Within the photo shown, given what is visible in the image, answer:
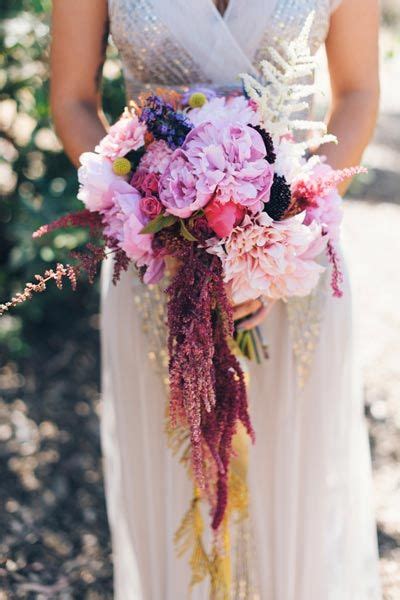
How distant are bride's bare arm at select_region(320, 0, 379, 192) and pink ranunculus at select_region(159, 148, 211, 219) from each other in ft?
2.02

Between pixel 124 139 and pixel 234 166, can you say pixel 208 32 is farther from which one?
pixel 234 166

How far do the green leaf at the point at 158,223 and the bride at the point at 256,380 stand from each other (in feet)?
1.39

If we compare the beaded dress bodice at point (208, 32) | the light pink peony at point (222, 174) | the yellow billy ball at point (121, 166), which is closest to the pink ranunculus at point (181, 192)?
the light pink peony at point (222, 174)

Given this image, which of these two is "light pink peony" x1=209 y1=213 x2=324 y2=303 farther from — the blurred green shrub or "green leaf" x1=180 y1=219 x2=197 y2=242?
the blurred green shrub

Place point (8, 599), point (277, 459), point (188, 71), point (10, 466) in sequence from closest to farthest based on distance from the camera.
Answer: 1. point (188, 71)
2. point (277, 459)
3. point (8, 599)
4. point (10, 466)

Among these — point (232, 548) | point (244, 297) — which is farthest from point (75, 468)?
point (244, 297)

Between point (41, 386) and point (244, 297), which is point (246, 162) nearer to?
point (244, 297)

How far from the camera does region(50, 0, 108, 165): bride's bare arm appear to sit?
6.70 feet

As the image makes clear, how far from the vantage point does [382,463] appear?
355cm

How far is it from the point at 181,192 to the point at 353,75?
0.82m

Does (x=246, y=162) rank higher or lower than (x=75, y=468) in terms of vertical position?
higher

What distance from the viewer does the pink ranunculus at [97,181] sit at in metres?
1.64

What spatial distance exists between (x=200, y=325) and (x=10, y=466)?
2.23 m

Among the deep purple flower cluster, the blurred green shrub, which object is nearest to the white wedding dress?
the deep purple flower cluster
